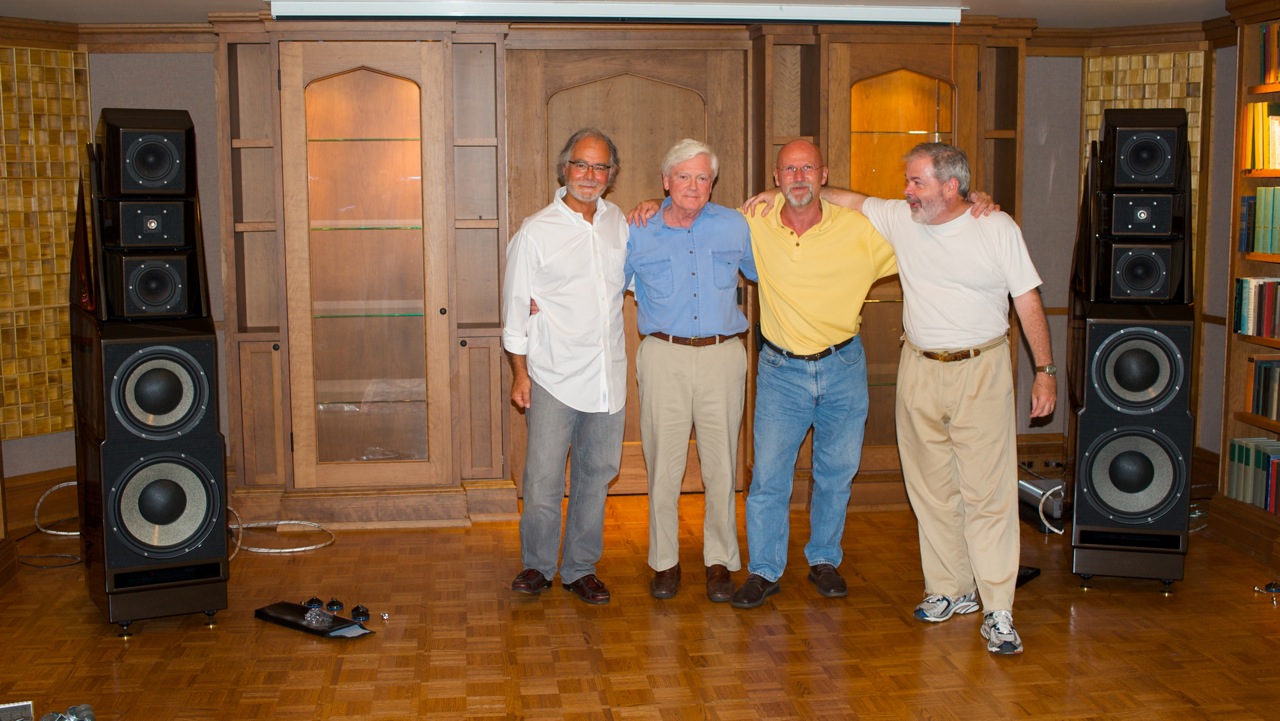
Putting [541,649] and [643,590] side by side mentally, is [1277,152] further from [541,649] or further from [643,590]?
[541,649]

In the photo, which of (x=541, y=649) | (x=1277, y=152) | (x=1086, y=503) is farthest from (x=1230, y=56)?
(x=541, y=649)

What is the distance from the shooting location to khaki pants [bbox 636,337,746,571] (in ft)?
13.1

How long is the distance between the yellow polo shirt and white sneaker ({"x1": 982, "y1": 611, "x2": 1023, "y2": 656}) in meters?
1.02

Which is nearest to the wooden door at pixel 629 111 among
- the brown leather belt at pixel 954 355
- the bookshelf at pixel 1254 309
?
the brown leather belt at pixel 954 355

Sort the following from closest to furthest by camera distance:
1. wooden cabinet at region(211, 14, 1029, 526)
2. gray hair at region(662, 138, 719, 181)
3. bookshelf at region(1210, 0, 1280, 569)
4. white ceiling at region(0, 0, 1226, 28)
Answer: gray hair at region(662, 138, 719, 181)
bookshelf at region(1210, 0, 1280, 569)
white ceiling at region(0, 0, 1226, 28)
wooden cabinet at region(211, 14, 1029, 526)

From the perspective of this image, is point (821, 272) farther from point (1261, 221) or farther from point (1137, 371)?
point (1261, 221)

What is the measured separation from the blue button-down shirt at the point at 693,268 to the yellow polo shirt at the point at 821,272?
0.14m

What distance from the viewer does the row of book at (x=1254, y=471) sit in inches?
183

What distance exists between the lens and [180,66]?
17.4 ft

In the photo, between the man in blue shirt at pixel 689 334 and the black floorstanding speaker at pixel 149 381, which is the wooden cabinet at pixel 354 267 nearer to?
the black floorstanding speaker at pixel 149 381

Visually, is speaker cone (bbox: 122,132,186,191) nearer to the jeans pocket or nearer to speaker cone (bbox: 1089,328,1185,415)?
the jeans pocket

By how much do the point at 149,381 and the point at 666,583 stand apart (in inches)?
72.5

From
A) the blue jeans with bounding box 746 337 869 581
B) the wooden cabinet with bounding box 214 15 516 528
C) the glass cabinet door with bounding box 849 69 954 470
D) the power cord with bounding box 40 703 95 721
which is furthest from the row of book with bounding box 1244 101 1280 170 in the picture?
the power cord with bounding box 40 703 95 721

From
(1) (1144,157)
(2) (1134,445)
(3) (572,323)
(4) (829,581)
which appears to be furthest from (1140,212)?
(3) (572,323)
